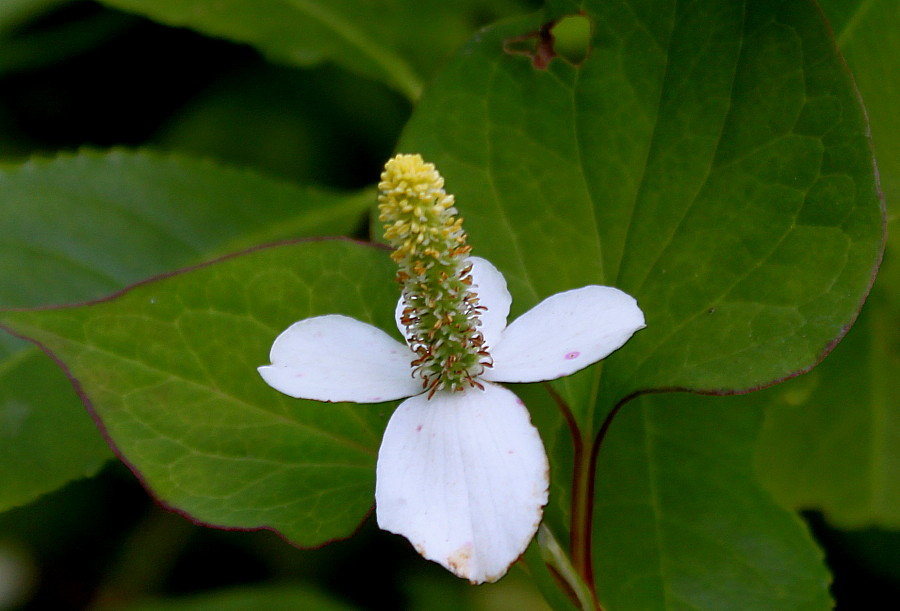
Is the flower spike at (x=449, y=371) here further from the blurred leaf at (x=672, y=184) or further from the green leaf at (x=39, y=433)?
the green leaf at (x=39, y=433)

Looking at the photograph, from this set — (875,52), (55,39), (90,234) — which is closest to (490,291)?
(875,52)

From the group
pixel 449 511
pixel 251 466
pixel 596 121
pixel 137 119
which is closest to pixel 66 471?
pixel 251 466

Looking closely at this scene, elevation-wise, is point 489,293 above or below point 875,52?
below

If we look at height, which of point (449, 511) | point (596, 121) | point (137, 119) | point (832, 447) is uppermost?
point (596, 121)

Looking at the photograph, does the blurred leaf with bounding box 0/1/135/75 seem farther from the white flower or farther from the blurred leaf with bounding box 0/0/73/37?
the white flower

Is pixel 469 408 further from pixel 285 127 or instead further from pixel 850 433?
pixel 285 127

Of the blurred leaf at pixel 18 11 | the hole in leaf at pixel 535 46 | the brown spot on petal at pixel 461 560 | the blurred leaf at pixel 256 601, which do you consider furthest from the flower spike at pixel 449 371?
the blurred leaf at pixel 18 11

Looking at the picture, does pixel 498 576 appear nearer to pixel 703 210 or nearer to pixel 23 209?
pixel 703 210
